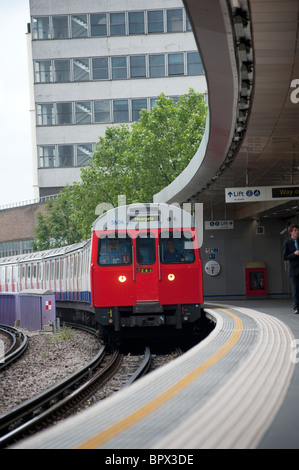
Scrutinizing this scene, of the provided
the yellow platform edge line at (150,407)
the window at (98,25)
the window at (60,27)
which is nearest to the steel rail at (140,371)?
the yellow platform edge line at (150,407)

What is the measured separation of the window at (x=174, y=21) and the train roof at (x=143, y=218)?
47345mm

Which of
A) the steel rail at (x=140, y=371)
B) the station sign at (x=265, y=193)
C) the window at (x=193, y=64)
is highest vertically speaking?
the window at (x=193, y=64)

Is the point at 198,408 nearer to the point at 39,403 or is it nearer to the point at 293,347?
the point at 293,347

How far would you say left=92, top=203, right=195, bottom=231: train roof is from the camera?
16359 mm

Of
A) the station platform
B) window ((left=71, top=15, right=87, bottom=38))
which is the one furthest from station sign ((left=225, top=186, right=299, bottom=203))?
window ((left=71, top=15, right=87, bottom=38))

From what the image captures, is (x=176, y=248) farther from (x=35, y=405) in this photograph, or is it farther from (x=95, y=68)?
(x=95, y=68)

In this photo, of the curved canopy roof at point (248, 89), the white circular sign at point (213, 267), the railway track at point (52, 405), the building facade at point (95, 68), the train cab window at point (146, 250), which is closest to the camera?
the curved canopy roof at point (248, 89)

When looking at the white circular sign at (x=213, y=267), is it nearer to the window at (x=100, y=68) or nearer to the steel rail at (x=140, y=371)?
the steel rail at (x=140, y=371)

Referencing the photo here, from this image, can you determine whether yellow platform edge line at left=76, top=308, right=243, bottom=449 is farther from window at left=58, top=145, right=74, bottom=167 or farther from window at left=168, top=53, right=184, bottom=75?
window at left=58, top=145, right=74, bottom=167

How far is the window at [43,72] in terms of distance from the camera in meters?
62.5

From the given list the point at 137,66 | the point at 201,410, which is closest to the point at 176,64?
the point at 137,66

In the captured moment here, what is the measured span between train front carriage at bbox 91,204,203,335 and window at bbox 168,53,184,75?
46619mm

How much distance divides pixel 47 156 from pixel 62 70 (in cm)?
715
